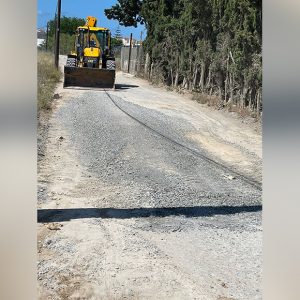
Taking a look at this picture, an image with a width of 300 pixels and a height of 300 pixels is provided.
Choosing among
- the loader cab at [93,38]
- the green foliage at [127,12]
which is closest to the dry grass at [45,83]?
the loader cab at [93,38]

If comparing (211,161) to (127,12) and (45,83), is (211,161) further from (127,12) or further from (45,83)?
(127,12)

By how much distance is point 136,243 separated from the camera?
134 inches

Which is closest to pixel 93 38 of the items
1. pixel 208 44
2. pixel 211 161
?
pixel 208 44

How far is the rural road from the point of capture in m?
2.80

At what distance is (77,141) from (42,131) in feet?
2.42

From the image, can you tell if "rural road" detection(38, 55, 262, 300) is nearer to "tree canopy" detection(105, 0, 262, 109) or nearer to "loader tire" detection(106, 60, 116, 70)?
"tree canopy" detection(105, 0, 262, 109)

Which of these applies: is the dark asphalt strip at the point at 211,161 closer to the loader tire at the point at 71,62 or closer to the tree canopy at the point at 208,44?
the tree canopy at the point at 208,44

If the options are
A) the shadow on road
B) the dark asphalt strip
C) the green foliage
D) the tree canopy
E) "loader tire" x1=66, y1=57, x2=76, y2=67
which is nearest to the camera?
the shadow on road

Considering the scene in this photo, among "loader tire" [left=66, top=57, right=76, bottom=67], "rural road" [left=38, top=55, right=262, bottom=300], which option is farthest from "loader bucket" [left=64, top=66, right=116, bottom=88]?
"rural road" [left=38, top=55, right=262, bottom=300]

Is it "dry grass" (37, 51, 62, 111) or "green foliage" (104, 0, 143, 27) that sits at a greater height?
"green foliage" (104, 0, 143, 27)
